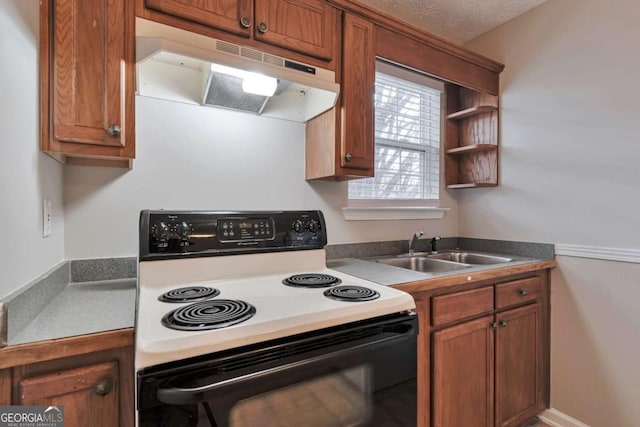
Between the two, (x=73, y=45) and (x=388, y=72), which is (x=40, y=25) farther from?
(x=388, y=72)

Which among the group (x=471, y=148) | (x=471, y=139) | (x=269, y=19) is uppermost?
(x=269, y=19)

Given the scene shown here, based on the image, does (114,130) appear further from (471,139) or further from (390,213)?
(471,139)

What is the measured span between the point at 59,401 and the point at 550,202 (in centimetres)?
245

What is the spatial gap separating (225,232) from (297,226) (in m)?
0.34

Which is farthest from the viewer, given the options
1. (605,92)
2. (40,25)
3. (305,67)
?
(605,92)

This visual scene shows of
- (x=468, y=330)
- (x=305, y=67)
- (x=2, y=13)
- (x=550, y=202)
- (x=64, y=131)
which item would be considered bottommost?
(x=468, y=330)

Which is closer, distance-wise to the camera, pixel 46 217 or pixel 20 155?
pixel 20 155

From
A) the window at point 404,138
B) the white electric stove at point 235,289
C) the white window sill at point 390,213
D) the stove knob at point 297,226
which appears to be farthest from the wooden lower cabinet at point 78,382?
the window at point 404,138

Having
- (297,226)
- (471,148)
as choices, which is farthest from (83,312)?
(471,148)

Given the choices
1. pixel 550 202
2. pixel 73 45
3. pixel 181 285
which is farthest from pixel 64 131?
pixel 550 202

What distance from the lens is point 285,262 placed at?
1458mm

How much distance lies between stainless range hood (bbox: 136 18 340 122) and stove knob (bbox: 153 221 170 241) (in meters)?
0.59

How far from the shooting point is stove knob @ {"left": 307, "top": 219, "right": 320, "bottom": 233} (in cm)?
155

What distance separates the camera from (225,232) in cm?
135
